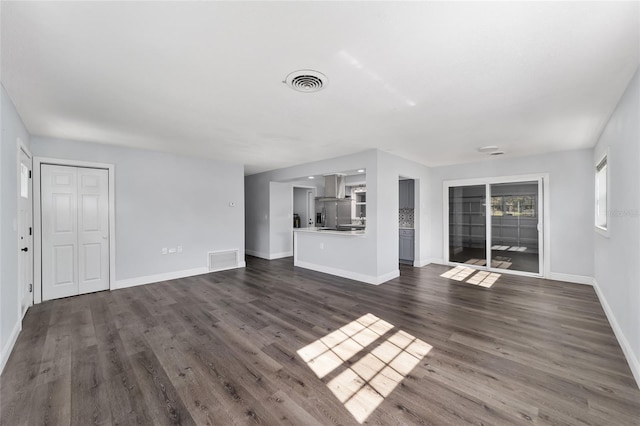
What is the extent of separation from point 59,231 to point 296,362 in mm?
4354

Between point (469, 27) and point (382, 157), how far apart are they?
3.32 m

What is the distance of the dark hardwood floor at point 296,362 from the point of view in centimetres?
180

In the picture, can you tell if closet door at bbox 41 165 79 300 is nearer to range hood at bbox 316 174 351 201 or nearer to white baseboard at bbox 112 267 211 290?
white baseboard at bbox 112 267 211 290

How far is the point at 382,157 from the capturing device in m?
4.98

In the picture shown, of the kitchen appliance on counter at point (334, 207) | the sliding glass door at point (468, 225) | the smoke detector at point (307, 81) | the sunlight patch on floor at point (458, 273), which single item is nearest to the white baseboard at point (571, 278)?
the sliding glass door at point (468, 225)

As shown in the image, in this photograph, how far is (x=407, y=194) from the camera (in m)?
6.76

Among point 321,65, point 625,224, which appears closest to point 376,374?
point 321,65

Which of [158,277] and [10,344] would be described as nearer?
[10,344]

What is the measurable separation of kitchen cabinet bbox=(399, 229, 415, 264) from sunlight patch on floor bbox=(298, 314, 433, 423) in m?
3.68

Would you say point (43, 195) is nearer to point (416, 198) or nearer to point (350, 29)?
point (350, 29)

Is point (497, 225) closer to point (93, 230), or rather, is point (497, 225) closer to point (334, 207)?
point (334, 207)

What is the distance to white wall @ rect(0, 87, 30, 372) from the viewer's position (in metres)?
2.39

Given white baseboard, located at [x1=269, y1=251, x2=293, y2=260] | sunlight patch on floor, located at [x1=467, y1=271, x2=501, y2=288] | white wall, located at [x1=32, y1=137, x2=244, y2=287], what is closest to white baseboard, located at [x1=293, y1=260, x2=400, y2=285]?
sunlight patch on floor, located at [x1=467, y1=271, x2=501, y2=288]

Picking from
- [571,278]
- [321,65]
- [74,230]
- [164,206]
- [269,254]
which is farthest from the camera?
[269,254]
